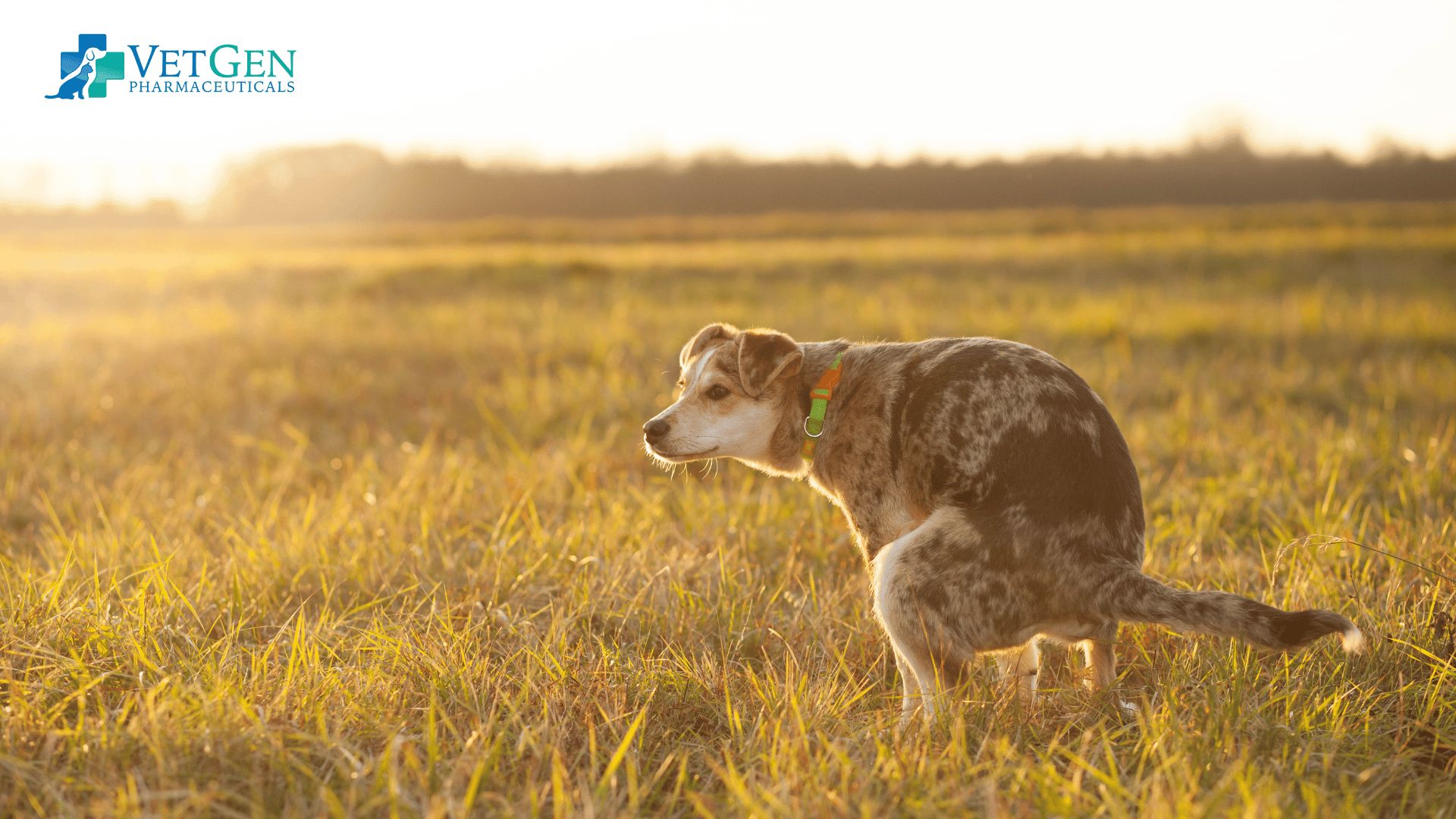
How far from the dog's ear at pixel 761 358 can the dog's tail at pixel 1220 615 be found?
5.15 ft

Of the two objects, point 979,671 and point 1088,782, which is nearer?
point 1088,782

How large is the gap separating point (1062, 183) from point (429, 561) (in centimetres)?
4131

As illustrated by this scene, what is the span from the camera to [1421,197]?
35625 mm

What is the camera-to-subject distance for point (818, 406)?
4.05 metres

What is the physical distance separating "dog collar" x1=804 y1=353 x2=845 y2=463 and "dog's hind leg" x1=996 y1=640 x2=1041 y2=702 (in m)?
1.11

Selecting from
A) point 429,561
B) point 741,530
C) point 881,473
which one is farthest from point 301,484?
point 881,473

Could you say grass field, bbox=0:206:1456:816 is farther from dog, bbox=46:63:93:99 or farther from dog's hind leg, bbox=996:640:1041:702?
dog, bbox=46:63:93:99

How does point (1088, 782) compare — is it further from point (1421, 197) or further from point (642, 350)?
point (1421, 197)

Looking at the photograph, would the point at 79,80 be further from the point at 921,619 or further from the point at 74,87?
the point at 921,619

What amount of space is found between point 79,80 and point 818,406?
7.09 metres

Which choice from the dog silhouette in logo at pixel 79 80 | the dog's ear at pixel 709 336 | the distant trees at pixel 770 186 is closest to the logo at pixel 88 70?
the dog silhouette in logo at pixel 79 80

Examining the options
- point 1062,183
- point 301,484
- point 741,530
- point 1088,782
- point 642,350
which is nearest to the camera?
point 1088,782

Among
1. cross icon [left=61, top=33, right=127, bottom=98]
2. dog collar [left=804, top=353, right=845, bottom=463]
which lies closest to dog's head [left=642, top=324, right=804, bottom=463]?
dog collar [left=804, top=353, right=845, bottom=463]

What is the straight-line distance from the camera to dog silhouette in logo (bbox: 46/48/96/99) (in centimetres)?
765
